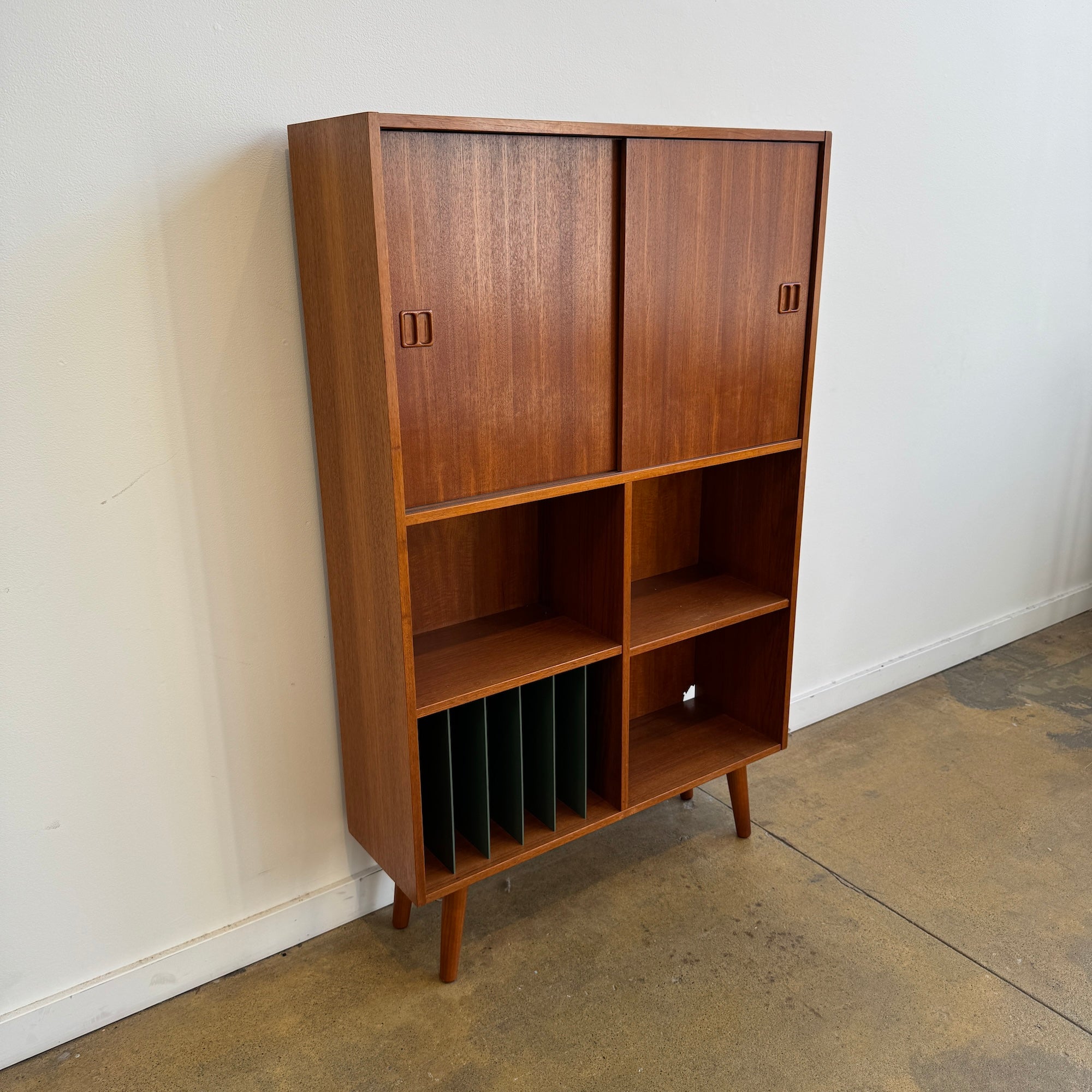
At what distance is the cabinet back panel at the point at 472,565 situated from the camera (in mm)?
1828

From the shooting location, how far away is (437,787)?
1.74 metres

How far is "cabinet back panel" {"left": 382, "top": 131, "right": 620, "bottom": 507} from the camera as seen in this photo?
1389 mm

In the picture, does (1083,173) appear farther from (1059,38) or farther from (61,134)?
(61,134)

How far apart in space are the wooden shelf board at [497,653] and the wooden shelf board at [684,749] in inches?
14.6

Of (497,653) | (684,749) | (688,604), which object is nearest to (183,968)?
(497,653)

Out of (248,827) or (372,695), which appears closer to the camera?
(372,695)

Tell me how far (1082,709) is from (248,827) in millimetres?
2352

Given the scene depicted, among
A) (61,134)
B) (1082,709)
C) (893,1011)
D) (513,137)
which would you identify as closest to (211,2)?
(61,134)

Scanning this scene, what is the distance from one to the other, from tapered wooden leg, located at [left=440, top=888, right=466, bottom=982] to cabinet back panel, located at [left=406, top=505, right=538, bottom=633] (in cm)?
50

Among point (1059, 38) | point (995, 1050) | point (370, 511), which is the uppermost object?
point (1059, 38)

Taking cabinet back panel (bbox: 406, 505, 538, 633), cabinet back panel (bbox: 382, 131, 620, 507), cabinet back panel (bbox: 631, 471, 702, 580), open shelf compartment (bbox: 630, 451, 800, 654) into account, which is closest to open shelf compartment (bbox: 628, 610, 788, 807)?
open shelf compartment (bbox: 630, 451, 800, 654)

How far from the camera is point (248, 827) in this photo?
1.83 m

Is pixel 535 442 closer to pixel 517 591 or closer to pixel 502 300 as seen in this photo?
pixel 502 300

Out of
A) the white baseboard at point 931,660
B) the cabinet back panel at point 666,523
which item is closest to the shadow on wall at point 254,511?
the cabinet back panel at point 666,523
